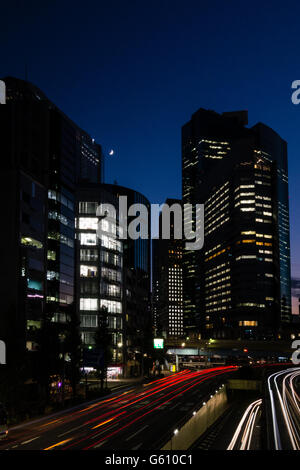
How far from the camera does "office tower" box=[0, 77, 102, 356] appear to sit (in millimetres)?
88125

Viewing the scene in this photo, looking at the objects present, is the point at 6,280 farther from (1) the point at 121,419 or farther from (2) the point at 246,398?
(2) the point at 246,398

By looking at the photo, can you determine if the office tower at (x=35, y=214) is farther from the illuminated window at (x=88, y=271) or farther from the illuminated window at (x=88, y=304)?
the illuminated window at (x=88, y=304)

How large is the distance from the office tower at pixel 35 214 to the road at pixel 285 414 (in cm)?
3233

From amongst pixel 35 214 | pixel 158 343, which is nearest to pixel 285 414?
pixel 35 214

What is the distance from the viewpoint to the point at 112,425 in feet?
164

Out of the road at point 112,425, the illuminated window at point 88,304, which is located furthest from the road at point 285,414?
the illuminated window at point 88,304

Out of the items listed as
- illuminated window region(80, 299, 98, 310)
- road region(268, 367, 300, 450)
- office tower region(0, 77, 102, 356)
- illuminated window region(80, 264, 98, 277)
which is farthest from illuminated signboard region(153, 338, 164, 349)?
road region(268, 367, 300, 450)

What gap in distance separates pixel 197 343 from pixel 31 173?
94800 mm

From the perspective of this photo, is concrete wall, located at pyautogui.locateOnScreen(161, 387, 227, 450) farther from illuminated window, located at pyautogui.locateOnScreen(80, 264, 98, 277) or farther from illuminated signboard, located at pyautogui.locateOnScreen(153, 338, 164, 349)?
illuminated window, located at pyautogui.locateOnScreen(80, 264, 98, 277)

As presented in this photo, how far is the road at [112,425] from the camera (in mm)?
40281

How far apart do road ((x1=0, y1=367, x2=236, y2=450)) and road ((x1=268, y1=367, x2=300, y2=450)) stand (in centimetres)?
907

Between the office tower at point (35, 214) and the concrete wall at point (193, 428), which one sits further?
the office tower at point (35, 214)

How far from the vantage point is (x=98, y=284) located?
123312 millimetres
